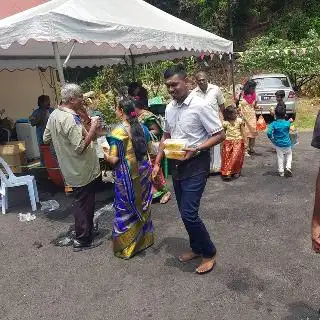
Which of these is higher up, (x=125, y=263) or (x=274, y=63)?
(x=274, y=63)

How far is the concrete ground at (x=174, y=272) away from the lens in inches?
131

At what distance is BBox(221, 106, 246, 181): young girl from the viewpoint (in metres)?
6.82

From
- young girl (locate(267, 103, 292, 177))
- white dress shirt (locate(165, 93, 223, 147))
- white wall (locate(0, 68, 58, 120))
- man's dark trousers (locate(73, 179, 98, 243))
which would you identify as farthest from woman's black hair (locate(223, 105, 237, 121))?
white wall (locate(0, 68, 58, 120))

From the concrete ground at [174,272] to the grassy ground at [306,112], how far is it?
6720mm

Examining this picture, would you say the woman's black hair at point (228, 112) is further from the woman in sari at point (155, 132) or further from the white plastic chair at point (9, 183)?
the white plastic chair at point (9, 183)

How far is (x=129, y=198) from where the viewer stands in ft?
13.5

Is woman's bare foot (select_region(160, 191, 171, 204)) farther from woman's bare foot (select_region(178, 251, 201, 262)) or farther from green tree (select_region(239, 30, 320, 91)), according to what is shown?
green tree (select_region(239, 30, 320, 91))

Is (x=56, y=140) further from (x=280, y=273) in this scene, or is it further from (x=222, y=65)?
(x=222, y=65)

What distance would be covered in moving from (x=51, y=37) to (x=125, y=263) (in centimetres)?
277

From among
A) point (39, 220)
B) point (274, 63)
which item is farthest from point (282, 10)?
point (39, 220)

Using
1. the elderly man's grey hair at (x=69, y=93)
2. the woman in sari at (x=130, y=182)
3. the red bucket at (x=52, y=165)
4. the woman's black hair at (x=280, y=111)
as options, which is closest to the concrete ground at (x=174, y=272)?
the woman in sari at (x=130, y=182)

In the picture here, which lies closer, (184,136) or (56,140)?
(184,136)

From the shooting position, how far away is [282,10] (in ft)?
84.8

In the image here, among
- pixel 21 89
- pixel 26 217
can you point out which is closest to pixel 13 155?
pixel 26 217
